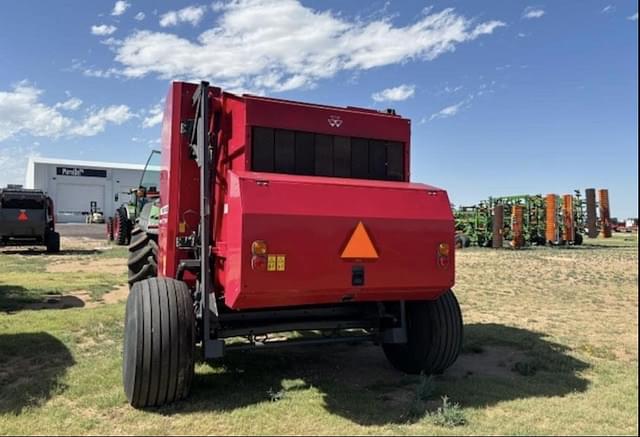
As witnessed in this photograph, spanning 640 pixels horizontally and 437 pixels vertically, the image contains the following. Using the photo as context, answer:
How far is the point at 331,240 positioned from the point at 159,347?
1496 millimetres

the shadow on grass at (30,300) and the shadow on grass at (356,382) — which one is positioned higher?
the shadow on grass at (30,300)

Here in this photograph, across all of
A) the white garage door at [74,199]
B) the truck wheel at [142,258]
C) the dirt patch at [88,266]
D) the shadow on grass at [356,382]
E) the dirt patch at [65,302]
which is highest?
the white garage door at [74,199]

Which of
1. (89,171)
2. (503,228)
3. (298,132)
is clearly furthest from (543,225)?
(89,171)

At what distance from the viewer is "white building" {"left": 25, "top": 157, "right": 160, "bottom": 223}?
59062mm

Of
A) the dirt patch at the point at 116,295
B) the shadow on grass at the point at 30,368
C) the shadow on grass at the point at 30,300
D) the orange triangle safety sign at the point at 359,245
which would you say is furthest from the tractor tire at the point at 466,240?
the orange triangle safety sign at the point at 359,245

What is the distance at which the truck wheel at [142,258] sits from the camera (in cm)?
719

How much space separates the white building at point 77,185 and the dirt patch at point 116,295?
164 ft

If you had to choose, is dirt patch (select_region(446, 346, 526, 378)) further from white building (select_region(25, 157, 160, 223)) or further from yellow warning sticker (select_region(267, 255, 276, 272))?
white building (select_region(25, 157, 160, 223))

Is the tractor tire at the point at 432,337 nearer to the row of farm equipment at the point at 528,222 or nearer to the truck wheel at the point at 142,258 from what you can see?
the truck wheel at the point at 142,258

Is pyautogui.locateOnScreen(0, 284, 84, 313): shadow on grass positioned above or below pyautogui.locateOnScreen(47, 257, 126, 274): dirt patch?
below

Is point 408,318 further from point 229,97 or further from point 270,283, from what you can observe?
point 229,97

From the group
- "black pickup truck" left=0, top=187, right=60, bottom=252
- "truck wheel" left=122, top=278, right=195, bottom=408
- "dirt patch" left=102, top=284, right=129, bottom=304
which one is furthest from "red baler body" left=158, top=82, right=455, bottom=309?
"black pickup truck" left=0, top=187, right=60, bottom=252

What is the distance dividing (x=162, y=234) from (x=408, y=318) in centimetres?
251

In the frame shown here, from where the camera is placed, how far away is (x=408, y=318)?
5527mm
